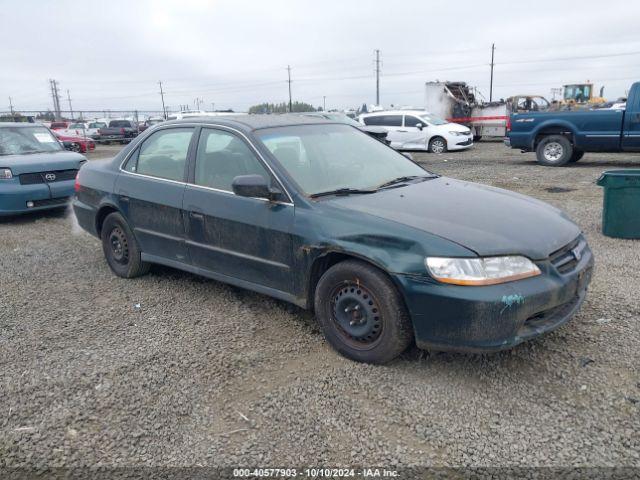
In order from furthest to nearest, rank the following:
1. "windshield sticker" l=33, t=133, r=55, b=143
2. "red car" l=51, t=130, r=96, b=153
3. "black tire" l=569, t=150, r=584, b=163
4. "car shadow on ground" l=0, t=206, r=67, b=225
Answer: "red car" l=51, t=130, r=96, b=153
"black tire" l=569, t=150, r=584, b=163
"windshield sticker" l=33, t=133, r=55, b=143
"car shadow on ground" l=0, t=206, r=67, b=225

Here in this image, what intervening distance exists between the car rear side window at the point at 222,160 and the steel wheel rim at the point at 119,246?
1.33 m

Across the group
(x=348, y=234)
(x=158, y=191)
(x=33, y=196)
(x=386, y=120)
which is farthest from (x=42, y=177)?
(x=386, y=120)

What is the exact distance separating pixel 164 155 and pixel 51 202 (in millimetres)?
4777

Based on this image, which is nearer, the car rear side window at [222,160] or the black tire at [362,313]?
the black tire at [362,313]

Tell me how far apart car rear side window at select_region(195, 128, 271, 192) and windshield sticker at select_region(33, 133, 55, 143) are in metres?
6.50

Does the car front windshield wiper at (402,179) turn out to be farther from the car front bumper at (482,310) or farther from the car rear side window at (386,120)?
the car rear side window at (386,120)

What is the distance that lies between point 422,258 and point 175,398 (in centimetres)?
170

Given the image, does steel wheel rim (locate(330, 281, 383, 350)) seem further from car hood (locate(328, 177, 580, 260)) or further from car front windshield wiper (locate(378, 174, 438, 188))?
car front windshield wiper (locate(378, 174, 438, 188))

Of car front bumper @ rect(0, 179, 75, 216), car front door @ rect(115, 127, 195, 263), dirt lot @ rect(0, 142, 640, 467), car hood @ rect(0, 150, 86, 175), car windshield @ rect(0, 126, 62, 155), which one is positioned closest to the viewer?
dirt lot @ rect(0, 142, 640, 467)

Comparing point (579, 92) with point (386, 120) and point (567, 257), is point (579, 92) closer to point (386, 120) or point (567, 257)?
point (386, 120)

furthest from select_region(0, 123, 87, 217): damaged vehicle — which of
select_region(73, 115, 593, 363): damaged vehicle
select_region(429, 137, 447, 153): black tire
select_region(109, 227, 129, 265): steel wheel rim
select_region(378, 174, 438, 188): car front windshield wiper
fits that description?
select_region(429, 137, 447, 153): black tire

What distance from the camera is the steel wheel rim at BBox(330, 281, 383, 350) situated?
3.29 metres

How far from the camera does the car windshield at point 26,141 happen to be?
891 centimetres

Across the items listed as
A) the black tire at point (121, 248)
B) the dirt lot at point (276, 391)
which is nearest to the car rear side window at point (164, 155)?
the black tire at point (121, 248)
